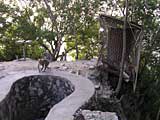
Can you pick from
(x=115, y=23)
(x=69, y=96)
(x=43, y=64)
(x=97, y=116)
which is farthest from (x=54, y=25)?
(x=97, y=116)

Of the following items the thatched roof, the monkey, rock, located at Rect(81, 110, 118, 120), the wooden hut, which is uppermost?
the thatched roof

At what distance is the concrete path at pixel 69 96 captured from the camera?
3647 mm

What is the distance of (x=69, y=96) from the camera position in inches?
175

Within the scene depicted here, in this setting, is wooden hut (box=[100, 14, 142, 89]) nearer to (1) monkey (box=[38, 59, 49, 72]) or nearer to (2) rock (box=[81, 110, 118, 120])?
(1) monkey (box=[38, 59, 49, 72])

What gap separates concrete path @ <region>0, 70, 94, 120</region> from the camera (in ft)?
12.0

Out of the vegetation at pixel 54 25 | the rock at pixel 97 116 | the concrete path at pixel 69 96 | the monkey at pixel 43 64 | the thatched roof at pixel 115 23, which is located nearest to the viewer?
the rock at pixel 97 116

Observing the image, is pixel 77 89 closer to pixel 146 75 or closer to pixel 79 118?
pixel 79 118

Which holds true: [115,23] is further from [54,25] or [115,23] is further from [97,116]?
[97,116]

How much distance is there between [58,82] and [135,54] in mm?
1825

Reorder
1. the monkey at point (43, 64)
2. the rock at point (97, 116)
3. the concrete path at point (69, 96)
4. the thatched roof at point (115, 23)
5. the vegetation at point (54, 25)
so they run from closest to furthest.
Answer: the rock at point (97, 116), the concrete path at point (69, 96), the monkey at point (43, 64), the thatched roof at point (115, 23), the vegetation at point (54, 25)

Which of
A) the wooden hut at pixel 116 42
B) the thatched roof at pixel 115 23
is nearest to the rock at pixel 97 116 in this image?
the wooden hut at pixel 116 42

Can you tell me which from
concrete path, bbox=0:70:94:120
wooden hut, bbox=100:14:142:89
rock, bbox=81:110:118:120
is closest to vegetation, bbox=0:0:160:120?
wooden hut, bbox=100:14:142:89

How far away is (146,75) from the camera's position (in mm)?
6766

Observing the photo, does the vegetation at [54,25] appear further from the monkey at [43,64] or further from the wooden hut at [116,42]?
the monkey at [43,64]
